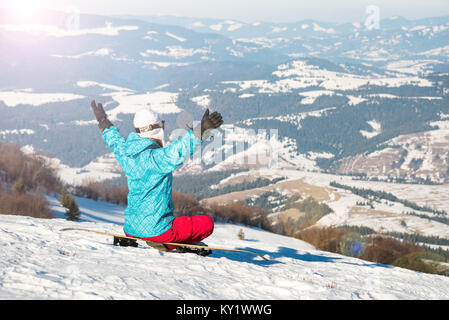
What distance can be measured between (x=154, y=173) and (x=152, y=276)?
1.67 m

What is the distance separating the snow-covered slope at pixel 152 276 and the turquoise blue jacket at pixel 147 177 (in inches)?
22.4

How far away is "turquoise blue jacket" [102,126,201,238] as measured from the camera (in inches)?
264

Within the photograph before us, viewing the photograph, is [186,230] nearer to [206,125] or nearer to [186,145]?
[186,145]

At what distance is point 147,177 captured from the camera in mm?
7148

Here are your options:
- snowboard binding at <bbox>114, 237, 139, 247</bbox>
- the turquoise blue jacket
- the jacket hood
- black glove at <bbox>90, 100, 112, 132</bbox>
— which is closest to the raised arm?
the turquoise blue jacket

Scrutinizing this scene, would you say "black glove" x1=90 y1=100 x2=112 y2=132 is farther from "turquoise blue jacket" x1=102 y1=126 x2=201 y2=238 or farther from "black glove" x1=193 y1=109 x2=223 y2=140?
"black glove" x1=193 y1=109 x2=223 y2=140

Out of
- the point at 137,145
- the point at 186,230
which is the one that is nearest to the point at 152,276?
the point at 186,230

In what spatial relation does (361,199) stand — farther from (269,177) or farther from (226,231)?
(226,231)

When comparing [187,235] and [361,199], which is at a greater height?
[187,235]

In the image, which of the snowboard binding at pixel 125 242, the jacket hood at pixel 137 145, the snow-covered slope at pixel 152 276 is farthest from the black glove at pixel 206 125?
the snowboard binding at pixel 125 242

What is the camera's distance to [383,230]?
298 ft

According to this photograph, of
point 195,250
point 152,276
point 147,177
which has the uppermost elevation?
point 147,177
